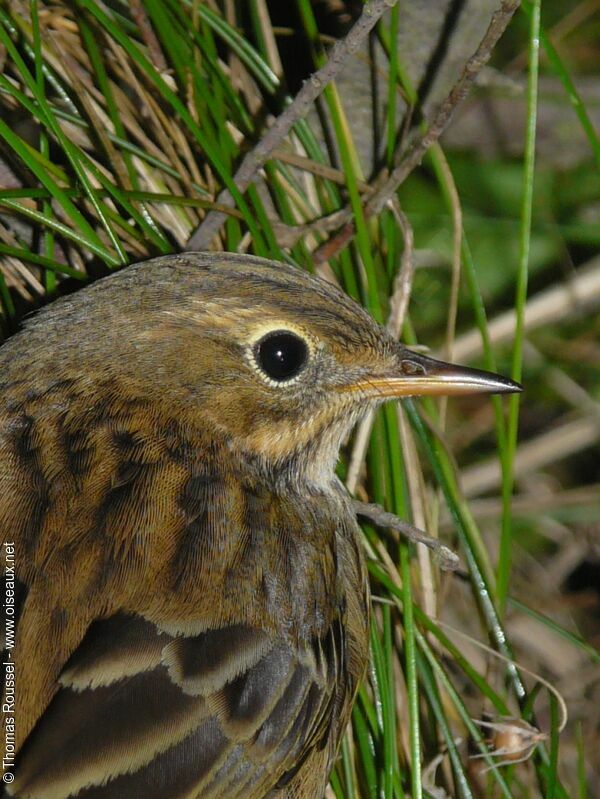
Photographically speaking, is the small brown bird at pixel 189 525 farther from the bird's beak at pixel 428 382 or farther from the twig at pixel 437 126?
the twig at pixel 437 126

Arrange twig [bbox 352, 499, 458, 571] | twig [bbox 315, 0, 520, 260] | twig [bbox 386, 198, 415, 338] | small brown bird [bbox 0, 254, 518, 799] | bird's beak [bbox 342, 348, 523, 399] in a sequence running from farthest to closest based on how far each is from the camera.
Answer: twig [bbox 386, 198, 415, 338]
twig [bbox 352, 499, 458, 571]
bird's beak [bbox 342, 348, 523, 399]
twig [bbox 315, 0, 520, 260]
small brown bird [bbox 0, 254, 518, 799]

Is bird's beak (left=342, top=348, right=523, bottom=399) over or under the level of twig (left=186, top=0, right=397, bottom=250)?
under

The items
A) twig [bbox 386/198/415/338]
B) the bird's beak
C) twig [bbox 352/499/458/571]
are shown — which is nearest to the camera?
the bird's beak

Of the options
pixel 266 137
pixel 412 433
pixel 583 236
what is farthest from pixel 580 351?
pixel 266 137

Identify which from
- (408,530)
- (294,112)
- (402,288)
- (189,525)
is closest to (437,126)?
(294,112)

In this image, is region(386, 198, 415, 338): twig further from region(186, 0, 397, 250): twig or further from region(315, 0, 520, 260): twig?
region(186, 0, 397, 250): twig

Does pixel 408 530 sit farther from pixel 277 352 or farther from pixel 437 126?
pixel 437 126

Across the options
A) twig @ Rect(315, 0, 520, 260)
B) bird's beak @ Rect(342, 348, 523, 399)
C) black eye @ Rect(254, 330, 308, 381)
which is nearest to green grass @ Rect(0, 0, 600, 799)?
twig @ Rect(315, 0, 520, 260)

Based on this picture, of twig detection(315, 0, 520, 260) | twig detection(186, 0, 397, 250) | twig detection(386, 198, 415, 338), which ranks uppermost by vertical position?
twig detection(186, 0, 397, 250)
